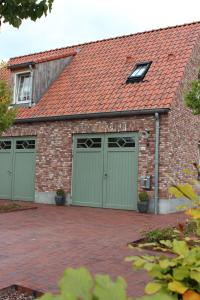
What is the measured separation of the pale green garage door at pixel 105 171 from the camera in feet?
47.2

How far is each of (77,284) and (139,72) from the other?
49.8 feet

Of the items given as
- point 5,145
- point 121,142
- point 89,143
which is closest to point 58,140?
point 89,143

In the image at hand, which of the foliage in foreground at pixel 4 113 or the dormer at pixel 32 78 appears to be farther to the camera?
the dormer at pixel 32 78

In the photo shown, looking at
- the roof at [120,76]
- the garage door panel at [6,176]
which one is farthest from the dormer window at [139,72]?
the garage door panel at [6,176]

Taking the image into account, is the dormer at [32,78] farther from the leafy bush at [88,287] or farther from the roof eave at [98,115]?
the leafy bush at [88,287]

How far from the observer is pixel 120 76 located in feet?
53.4

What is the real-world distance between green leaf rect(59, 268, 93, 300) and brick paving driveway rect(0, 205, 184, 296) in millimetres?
3887

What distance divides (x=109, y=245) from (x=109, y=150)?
7.15 metres

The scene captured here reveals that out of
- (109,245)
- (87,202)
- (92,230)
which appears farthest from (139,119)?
(109,245)

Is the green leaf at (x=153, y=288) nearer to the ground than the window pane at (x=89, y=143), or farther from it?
nearer to the ground

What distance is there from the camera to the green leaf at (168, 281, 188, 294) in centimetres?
169

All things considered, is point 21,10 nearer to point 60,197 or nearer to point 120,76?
point 60,197

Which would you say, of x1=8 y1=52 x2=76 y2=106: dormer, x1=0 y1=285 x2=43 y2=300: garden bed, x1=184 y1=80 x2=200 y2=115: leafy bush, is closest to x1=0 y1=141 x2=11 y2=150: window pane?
x1=8 y1=52 x2=76 y2=106: dormer

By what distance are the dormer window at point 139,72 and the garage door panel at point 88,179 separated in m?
3.14
